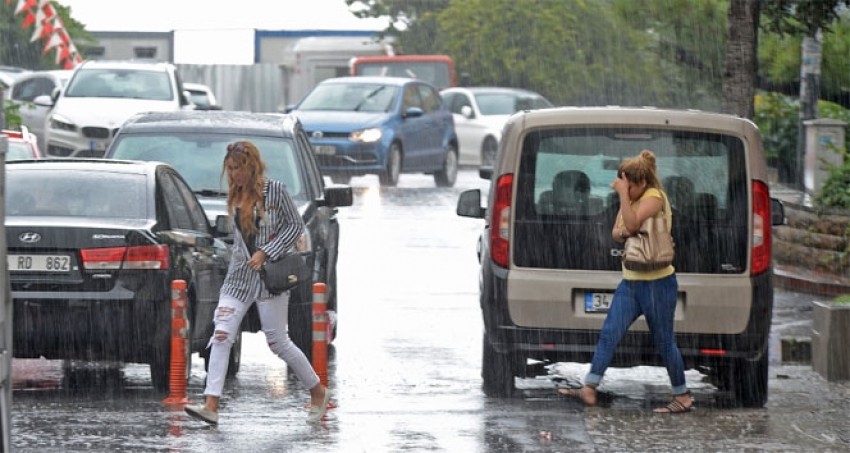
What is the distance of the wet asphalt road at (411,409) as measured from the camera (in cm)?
1020

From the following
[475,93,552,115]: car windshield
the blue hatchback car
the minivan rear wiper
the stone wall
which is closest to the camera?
the minivan rear wiper

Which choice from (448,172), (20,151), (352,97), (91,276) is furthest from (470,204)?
(448,172)

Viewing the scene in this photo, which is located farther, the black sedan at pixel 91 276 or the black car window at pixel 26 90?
the black car window at pixel 26 90

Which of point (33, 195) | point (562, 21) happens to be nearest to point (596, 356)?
Answer: point (33, 195)

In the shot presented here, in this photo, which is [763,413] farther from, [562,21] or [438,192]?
[562,21]

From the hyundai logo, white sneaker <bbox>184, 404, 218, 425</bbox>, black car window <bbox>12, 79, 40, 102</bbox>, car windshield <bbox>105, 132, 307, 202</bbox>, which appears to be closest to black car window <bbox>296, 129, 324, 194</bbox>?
car windshield <bbox>105, 132, 307, 202</bbox>

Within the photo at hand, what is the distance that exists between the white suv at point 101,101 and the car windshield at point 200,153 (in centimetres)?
1404

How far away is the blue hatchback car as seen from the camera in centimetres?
3011

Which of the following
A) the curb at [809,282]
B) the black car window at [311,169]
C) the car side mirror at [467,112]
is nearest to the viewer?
the black car window at [311,169]

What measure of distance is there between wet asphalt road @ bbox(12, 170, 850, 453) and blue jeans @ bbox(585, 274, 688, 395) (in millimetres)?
335

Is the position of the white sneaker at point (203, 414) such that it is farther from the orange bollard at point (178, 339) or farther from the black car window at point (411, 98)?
the black car window at point (411, 98)

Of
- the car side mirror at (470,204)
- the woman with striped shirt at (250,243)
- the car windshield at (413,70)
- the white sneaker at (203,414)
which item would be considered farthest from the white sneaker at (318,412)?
the car windshield at (413,70)

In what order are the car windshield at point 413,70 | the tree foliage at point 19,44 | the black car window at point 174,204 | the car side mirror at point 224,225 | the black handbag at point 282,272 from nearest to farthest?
1. the black handbag at point 282,272
2. the car side mirror at point 224,225
3. the black car window at point 174,204
4. the car windshield at point 413,70
5. the tree foliage at point 19,44

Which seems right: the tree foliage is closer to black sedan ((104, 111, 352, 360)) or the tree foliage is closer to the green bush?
the green bush
